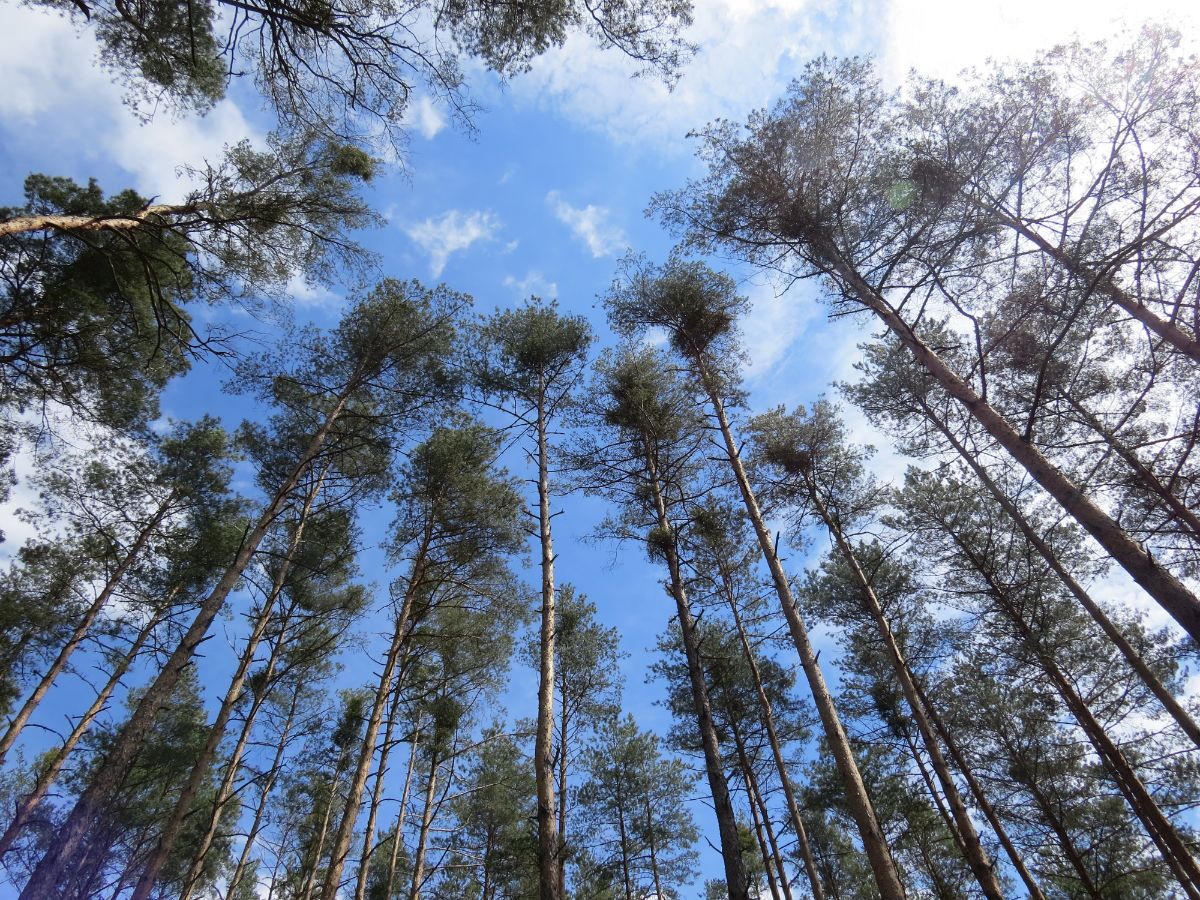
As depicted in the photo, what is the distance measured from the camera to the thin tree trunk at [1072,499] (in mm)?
3340

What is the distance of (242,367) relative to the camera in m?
9.25

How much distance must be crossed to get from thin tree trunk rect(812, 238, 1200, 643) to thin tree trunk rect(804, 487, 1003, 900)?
4.89 m

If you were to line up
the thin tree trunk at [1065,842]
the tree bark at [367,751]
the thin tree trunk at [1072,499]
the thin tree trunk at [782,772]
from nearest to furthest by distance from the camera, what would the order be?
the thin tree trunk at [1072,499] → the tree bark at [367,751] → the thin tree trunk at [1065,842] → the thin tree trunk at [782,772]

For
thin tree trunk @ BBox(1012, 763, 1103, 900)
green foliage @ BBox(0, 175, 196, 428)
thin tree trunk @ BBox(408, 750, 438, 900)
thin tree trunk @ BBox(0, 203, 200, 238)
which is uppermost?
green foliage @ BBox(0, 175, 196, 428)

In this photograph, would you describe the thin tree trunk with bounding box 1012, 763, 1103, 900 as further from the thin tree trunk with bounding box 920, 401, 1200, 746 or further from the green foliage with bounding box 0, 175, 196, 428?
the green foliage with bounding box 0, 175, 196, 428

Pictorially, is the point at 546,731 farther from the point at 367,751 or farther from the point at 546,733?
the point at 367,751

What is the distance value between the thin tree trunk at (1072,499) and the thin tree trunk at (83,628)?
14.5m

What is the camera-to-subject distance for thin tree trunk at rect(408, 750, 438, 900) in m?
10.7

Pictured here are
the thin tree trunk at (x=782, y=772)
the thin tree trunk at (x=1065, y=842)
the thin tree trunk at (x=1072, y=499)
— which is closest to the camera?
the thin tree trunk at (x=1072, y=499)

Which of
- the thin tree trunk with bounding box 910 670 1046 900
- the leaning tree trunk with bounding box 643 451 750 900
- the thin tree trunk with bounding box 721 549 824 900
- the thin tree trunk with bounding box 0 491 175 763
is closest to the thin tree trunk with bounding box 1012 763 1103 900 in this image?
the thin tree trunk with bounding box 910 670 1046 900

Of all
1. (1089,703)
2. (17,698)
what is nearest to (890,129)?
(1089,703)

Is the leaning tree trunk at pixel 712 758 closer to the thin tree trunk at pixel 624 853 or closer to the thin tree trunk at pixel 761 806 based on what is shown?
the thin tree trunk at pixel 761 806

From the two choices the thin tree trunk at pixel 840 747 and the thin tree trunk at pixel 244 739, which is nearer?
the thin tree trunk at pixel 840 747

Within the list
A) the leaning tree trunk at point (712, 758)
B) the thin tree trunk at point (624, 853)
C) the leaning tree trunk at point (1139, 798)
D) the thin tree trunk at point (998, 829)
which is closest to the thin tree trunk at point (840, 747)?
the leaning tree trunk at point (712, 758)
